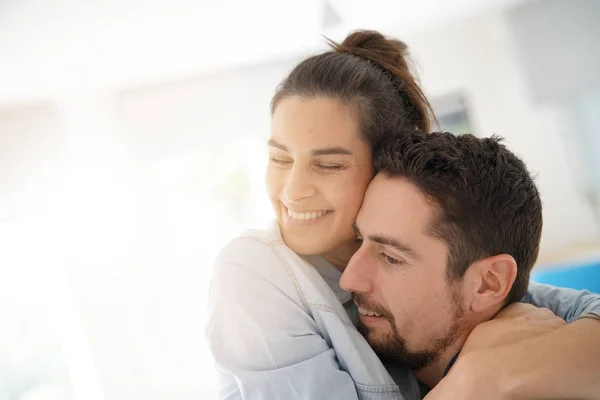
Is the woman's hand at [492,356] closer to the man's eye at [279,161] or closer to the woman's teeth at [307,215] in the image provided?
the woman's teeth at [307,215]

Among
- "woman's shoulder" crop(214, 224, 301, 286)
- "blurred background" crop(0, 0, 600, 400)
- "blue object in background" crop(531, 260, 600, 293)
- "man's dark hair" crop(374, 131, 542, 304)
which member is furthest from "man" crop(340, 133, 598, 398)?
"blurred background" crop(0, 0, 600, 400)

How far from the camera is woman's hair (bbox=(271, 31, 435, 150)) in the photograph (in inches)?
44.3

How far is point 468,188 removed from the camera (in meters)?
1.07

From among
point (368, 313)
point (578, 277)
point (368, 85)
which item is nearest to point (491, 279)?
point (368, 313)

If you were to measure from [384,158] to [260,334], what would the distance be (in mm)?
421

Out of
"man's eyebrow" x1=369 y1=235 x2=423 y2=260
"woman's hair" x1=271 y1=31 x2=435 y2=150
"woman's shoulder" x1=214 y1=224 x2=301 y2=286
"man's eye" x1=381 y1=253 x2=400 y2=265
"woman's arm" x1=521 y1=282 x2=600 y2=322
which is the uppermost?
"woman's hair" x1=271 y1=31 x2=435 y2=150

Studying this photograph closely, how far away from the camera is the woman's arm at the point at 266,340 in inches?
38.3

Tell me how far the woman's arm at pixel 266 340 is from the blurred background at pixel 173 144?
1773mm

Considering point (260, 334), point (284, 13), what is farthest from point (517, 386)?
point (284, 13)

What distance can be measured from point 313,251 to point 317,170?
168mm

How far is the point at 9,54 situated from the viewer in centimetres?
256

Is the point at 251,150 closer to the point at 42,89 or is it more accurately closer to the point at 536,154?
the point at 42,89

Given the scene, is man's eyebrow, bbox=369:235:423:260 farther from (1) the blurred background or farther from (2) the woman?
(1) the blurred background

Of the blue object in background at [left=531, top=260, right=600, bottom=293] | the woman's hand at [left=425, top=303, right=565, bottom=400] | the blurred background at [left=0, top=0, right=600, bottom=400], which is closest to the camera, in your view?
the woman's hand at [left=425, top=303, right=565, bottom=400]
